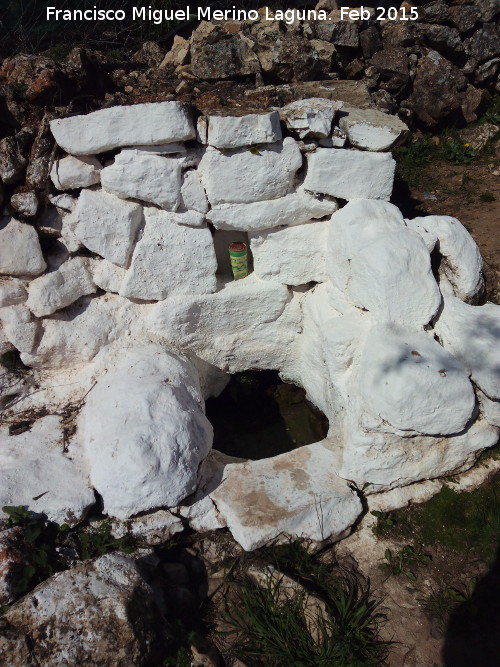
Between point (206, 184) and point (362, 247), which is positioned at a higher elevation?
point (206, 184)

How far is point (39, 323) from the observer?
3.24 meters

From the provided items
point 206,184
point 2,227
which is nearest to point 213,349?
point 206,184

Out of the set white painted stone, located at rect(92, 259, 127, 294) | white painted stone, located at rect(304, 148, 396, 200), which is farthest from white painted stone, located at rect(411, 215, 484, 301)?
white painted stone, located at rect(92, 259, 127, 294)

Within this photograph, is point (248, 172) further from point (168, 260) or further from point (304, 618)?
point (304, 618)

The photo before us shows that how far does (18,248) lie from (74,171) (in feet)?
1.78

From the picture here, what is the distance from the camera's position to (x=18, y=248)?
119 inches

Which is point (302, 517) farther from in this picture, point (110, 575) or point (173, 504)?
point (110, 575)

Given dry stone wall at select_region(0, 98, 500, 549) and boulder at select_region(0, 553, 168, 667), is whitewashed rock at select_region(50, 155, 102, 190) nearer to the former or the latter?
dry stone wall at select_region(0, 98, 500, 549)

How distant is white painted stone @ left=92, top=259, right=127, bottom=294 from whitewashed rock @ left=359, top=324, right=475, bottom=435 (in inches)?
62.1

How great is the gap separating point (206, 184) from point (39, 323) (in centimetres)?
132

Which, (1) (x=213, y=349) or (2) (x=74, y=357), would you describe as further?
(1) (x=213, y=349)

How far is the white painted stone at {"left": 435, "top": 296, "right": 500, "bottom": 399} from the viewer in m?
2.86

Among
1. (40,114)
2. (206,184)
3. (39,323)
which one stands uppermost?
(40,114)

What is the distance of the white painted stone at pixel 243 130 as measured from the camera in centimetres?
287
